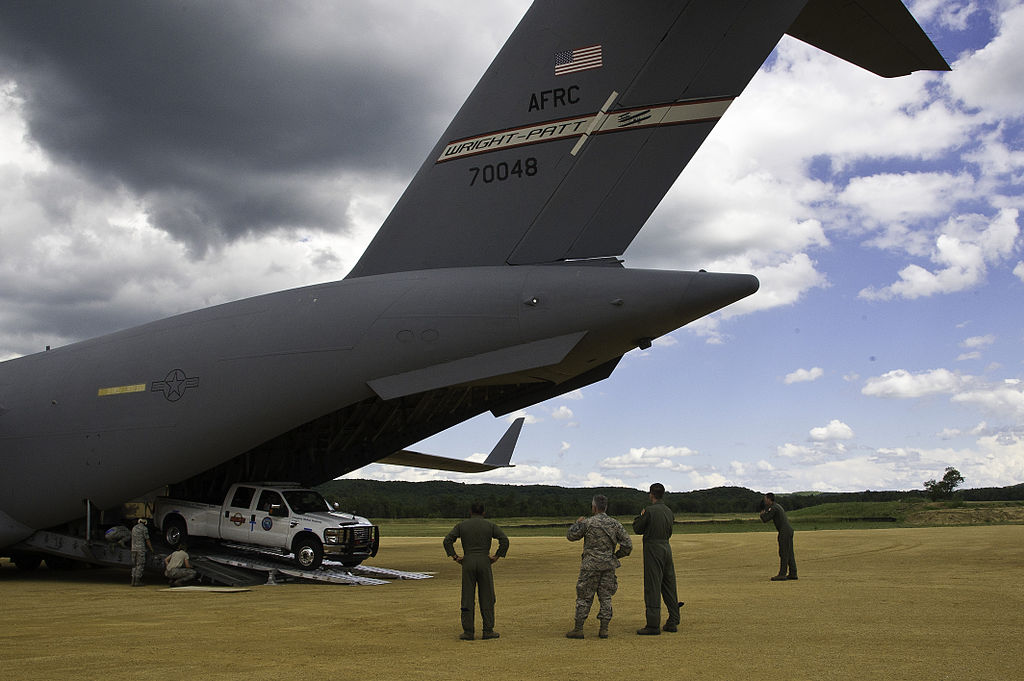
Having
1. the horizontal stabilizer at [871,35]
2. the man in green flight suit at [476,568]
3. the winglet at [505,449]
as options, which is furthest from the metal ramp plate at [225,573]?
the winglet at [505,449]

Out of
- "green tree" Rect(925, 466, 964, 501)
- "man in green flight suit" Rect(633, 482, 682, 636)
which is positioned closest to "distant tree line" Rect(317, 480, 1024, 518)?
"green tree" Rect(925, 466, 964, 501)

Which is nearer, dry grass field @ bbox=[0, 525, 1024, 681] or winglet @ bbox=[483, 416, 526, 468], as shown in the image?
dry grass field @ bbox=[0, 525, 1024, 681]

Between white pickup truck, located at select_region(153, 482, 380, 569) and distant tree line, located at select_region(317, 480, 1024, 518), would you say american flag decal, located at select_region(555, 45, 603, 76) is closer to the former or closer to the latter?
white pickup truck, located at select_region(153, 482, 380, 569)

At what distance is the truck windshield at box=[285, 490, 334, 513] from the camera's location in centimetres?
1423

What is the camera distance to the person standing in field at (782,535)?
42.6 feet

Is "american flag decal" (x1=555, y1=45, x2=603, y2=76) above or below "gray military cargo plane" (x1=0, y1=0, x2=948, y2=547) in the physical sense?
above

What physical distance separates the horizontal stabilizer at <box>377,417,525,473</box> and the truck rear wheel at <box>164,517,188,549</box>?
11.5 meters

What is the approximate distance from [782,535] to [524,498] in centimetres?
3550

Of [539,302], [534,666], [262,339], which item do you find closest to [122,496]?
[262,339]

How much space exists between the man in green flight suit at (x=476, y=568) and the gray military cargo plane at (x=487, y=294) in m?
4.02

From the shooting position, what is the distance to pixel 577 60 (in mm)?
12336

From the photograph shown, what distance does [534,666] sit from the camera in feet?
20.8

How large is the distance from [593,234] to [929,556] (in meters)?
11.1

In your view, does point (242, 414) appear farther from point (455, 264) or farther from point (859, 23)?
point (859, 23)
